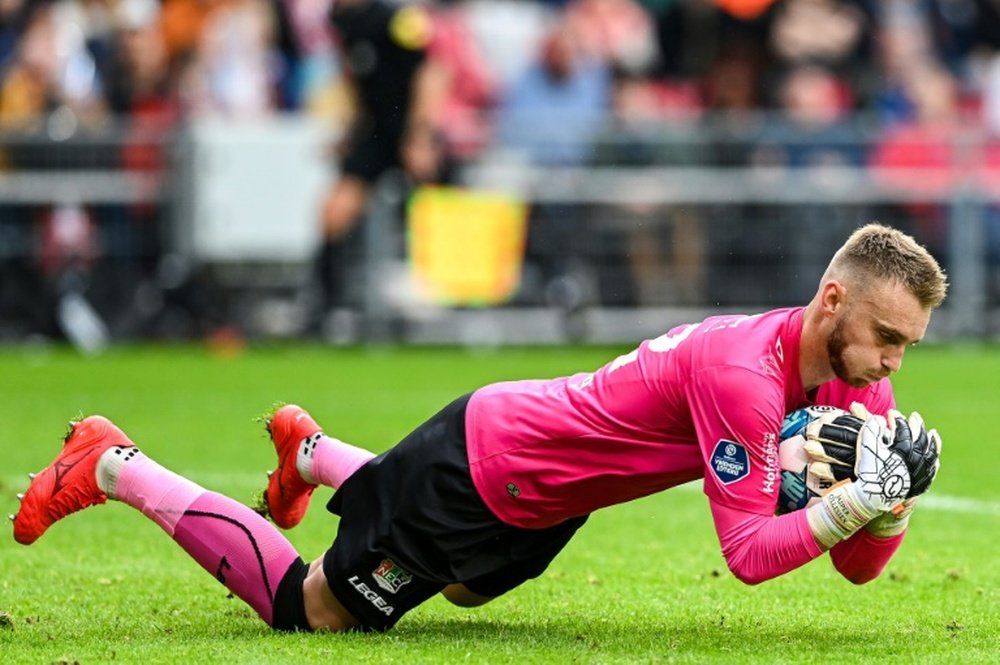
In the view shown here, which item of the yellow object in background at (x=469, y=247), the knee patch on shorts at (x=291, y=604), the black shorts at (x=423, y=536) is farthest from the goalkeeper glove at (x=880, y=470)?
the yellow object in background at (x=469, y=247)

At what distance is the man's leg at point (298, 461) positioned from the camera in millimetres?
6629

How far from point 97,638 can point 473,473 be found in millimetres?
1281

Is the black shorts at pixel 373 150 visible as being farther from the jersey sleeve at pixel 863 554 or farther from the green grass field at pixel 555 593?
the jersey sleeve at pixel 863 554

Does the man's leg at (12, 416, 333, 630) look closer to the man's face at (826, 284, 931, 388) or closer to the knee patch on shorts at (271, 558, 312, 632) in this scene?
the knee patch on shorts at (271, 558, 312, 632)

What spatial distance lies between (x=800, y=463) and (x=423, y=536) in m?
1.19

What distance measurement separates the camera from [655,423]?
5836 mm

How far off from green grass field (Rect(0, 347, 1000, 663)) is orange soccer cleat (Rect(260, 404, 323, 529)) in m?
0.38

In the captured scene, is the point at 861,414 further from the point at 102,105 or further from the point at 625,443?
the point at 102,105

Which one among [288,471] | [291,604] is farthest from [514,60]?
[291,604]

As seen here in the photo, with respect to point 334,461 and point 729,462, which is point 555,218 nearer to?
point 334,461

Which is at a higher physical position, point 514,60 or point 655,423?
point 655,423

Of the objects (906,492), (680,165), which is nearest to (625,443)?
(906,492)

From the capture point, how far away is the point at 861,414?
571 centimetres

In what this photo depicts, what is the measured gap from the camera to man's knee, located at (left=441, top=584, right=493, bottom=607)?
21.2 feet
